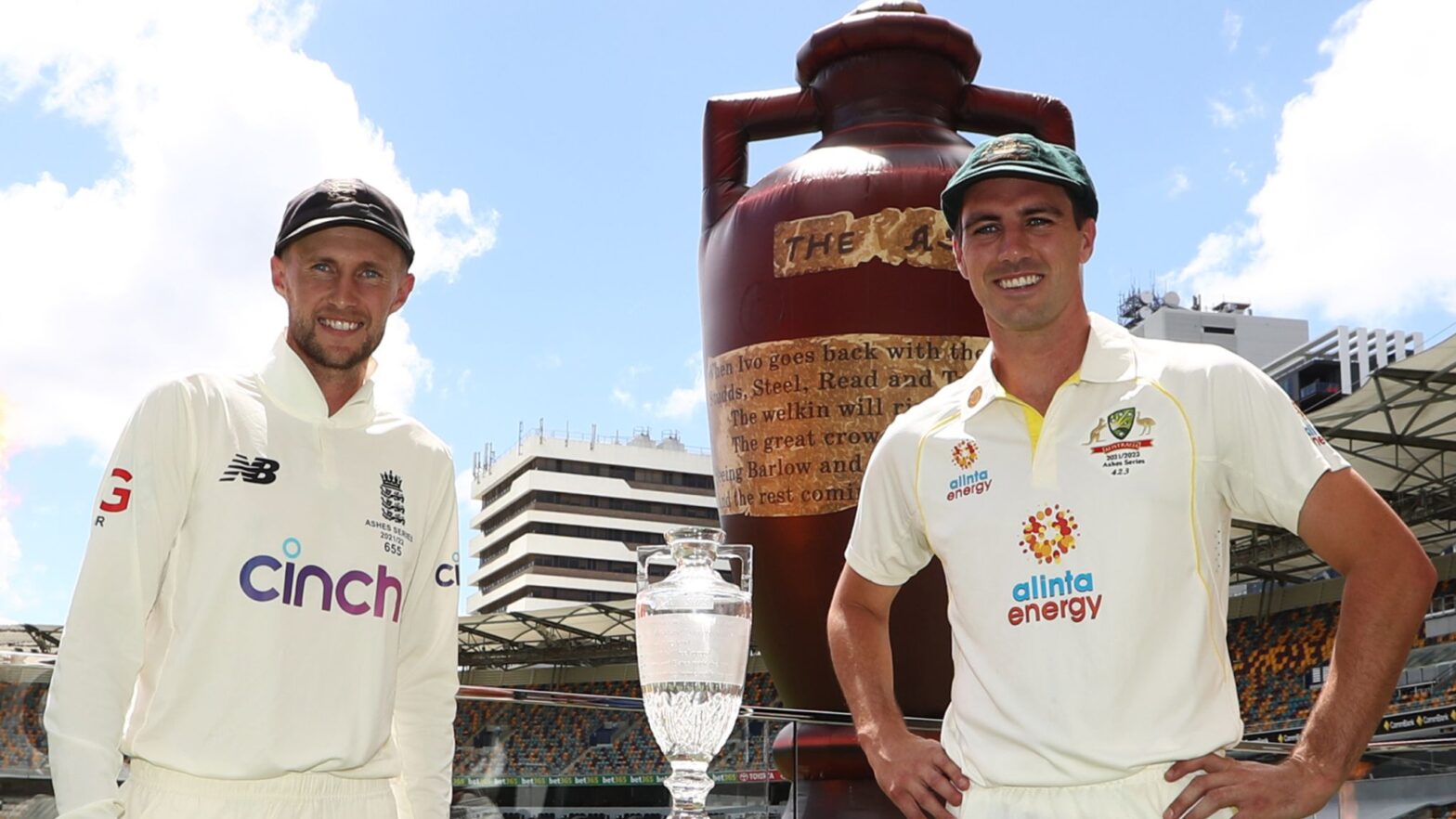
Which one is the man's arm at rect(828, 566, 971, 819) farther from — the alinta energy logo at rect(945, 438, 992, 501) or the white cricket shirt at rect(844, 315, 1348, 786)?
the alinta energy logo at rect(945, 438, 992, 501)

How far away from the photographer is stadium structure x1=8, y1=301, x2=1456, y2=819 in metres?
4.44

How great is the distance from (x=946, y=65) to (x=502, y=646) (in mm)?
30614

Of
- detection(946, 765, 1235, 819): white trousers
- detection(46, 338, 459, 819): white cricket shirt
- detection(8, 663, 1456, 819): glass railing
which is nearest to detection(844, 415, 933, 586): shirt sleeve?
detection(946, 765, 1235, 819): white trousers

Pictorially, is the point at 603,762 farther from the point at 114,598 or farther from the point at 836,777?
the point at 114,598

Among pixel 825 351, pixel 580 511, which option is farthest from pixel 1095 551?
pixel 580 511

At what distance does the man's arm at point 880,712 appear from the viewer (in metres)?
2.62

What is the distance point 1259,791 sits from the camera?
2320mm

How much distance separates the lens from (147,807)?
246 cm

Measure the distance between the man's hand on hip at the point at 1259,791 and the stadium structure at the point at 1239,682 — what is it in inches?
80.4

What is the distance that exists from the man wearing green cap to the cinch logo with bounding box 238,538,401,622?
95 centimetres

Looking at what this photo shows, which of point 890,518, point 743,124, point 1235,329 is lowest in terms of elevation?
point 890,518

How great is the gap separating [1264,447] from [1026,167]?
2.20 ft

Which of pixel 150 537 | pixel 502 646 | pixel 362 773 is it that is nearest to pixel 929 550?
pixel 362 773

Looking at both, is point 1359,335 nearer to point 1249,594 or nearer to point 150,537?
point 1249,594
